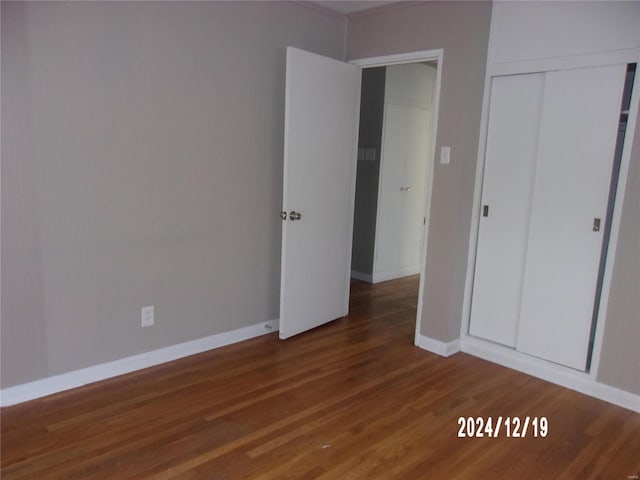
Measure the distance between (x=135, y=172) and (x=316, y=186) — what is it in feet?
4.29

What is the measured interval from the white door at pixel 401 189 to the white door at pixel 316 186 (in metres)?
1.33

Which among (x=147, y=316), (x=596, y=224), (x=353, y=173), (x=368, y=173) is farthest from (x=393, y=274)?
(x=147, y=316)

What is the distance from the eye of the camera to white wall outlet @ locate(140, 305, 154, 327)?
9.50ft

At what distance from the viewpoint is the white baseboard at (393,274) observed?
208 inches

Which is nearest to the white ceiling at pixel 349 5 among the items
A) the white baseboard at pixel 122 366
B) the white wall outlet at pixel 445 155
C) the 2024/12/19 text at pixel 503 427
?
the white wall outlet at pixel 445 155

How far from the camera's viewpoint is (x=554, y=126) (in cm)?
291

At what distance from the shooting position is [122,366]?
284cm

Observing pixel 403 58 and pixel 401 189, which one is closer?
pixel 403 58

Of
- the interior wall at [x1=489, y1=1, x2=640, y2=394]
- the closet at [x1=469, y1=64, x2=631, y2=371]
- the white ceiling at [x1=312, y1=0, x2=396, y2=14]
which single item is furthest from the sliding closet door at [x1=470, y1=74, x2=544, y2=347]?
the white ceiling at [x1=312, y1=0, x2=396, y2=14]

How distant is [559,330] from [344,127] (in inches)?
82.4

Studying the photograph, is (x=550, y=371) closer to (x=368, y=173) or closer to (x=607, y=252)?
(x=607, y=252)

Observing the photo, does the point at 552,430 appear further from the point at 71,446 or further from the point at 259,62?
the point at 259,62

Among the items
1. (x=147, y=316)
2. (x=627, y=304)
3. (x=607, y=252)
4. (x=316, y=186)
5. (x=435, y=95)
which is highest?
(x=435, y=95)

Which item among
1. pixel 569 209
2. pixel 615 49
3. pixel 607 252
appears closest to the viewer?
pixel 615 49
